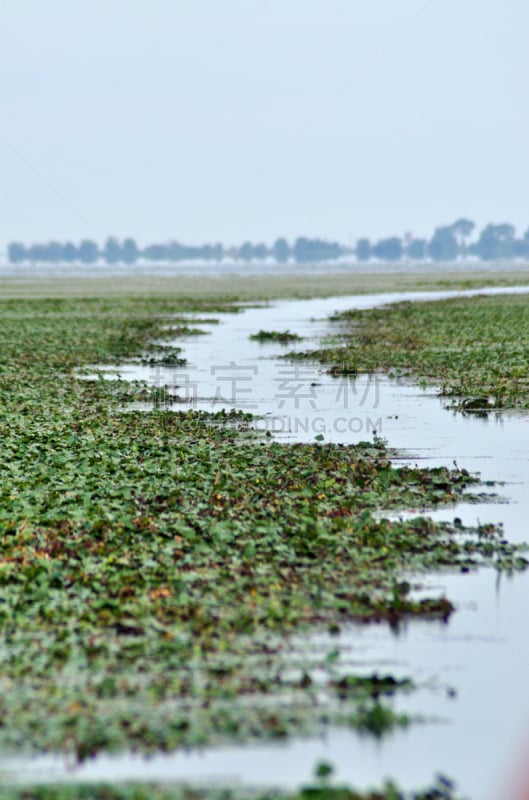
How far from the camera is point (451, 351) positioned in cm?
3228

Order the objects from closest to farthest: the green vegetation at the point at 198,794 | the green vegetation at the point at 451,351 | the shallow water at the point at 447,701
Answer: the green vegetation at the point at 198,794 < the shallow water at the point at 447,701 < the green vegetation at the point at 451,351

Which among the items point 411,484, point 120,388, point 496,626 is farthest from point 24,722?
point 120,388

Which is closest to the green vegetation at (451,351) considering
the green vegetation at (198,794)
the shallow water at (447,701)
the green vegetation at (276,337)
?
the green vegetation at (276,337)

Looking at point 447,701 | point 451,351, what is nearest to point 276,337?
point 451,351

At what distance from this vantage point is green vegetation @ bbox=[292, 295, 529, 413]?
23.6 meters

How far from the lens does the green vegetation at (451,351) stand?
23.6 m

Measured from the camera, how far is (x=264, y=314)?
→ 59.3 meters

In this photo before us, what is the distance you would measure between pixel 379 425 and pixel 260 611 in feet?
35.6

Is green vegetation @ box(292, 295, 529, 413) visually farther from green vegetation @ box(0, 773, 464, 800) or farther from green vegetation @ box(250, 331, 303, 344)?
green vegetation @ box(0, 773, 464, 800)

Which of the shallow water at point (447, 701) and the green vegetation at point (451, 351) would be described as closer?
the shallow water at point (447, 701)

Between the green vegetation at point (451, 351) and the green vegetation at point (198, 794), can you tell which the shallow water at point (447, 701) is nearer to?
the green vegetation at point (198, 794)

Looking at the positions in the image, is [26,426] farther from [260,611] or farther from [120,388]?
[260,611]

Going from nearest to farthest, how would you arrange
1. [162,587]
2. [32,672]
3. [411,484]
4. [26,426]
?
[32,672] < [162,587] < [411,484] < [26,426]

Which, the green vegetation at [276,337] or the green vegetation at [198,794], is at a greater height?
the green vegetation at [198,794]
